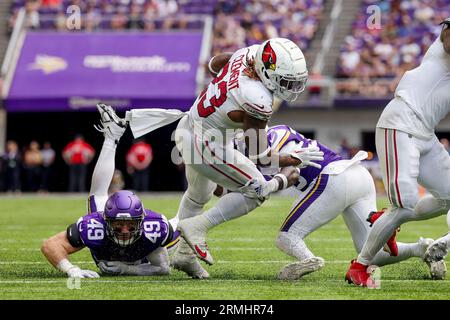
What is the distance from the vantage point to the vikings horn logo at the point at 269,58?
6211mm

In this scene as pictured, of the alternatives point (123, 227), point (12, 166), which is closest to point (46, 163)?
point (12, 166)

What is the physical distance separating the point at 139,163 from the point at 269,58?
42.3ft

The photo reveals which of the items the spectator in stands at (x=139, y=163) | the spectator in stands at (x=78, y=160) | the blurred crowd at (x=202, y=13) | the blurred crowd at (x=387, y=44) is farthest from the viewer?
the blurred crowd at (x=202, y=13)

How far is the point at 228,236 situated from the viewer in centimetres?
1014

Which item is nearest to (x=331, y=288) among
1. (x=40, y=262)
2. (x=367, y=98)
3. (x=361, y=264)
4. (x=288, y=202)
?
(x=361, y=264)

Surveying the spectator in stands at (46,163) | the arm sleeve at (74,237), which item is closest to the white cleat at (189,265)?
the arm sleeve at (74,237)

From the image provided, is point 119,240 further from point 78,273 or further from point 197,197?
point 197,197

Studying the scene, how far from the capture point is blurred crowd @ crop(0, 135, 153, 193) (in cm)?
1891

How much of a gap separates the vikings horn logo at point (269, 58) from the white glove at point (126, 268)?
1581mm

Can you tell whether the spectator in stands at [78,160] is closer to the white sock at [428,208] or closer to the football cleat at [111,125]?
the football cleat at [111,125]

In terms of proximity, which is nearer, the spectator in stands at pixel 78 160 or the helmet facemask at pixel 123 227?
the helmet facemask at pixel 123 227

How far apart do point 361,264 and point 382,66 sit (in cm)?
1428

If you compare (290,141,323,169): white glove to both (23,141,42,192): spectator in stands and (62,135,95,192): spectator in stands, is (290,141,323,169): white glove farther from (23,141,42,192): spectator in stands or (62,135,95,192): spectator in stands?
(23,141,42,192): spectator in stands

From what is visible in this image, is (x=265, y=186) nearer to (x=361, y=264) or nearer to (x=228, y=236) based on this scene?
(x=361, y=264)
